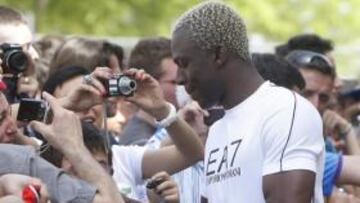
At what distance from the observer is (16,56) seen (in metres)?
6.75

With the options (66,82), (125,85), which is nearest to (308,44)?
(66,82)

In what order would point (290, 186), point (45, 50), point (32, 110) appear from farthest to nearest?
point (45, 50)
point (32, 110)
point (290, 186)

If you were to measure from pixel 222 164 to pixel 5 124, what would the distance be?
893 millimetres

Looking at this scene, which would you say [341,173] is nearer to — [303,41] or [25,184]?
[25,184]

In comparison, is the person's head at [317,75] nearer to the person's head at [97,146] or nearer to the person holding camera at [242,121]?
the person's head at [97,146]

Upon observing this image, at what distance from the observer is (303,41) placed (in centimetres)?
996

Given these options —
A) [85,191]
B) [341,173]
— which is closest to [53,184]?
[85,191]

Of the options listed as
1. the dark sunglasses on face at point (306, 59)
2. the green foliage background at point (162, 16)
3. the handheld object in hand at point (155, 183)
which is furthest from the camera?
the green foliage background at point (162, 16)

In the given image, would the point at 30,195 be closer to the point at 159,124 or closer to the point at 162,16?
the point at 159,124

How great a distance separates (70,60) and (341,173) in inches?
94.6

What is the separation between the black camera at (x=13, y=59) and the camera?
22.1 feet

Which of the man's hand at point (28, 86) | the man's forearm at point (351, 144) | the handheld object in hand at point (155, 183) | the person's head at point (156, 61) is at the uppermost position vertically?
the person's head at point (156, 61)

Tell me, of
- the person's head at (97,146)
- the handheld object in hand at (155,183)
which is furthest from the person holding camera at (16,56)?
the handheld object in hand at (155,183)

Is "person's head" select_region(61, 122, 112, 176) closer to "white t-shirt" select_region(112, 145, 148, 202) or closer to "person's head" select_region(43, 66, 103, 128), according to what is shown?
"white t-shirt" select_region(112, 145, 148, 202)
